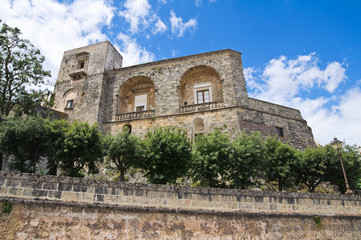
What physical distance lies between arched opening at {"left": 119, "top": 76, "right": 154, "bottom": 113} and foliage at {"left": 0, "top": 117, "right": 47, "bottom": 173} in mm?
9123

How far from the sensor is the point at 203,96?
20781 millimetres

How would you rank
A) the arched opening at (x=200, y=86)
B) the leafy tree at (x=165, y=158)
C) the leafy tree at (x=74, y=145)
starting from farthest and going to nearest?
the arched opening at (x=200, y=86) → the leafy tree at (x=74, y=145) → the leafy tree at (x=165, y=158)

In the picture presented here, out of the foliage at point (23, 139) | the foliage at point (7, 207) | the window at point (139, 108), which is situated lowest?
the foliage at point (7, 207)

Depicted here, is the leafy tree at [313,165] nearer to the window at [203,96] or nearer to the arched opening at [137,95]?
the window at [203,96]

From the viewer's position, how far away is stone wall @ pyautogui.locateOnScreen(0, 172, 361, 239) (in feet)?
20.3

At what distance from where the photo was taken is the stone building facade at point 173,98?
62.1ft

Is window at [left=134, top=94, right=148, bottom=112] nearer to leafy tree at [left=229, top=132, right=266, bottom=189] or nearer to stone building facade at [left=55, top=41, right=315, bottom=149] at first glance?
stone building facade at [left=55, top=41, right=315, bottom=149]

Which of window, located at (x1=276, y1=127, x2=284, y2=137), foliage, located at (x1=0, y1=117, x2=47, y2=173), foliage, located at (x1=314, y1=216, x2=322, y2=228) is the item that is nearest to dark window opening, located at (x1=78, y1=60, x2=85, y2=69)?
foliage, located at (x1=0, y1=117, x2=47, y2=173)

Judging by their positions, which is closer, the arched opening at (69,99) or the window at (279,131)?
the window at (279,131)

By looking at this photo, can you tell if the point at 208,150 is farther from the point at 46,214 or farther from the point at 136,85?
the point at 136,85

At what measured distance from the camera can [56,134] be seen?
1320 cm

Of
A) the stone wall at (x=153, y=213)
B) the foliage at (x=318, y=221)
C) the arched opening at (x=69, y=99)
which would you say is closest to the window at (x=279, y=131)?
the stone wall at (x=153, y=213)

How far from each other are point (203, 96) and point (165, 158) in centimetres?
978

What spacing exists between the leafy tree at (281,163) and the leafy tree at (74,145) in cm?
895
